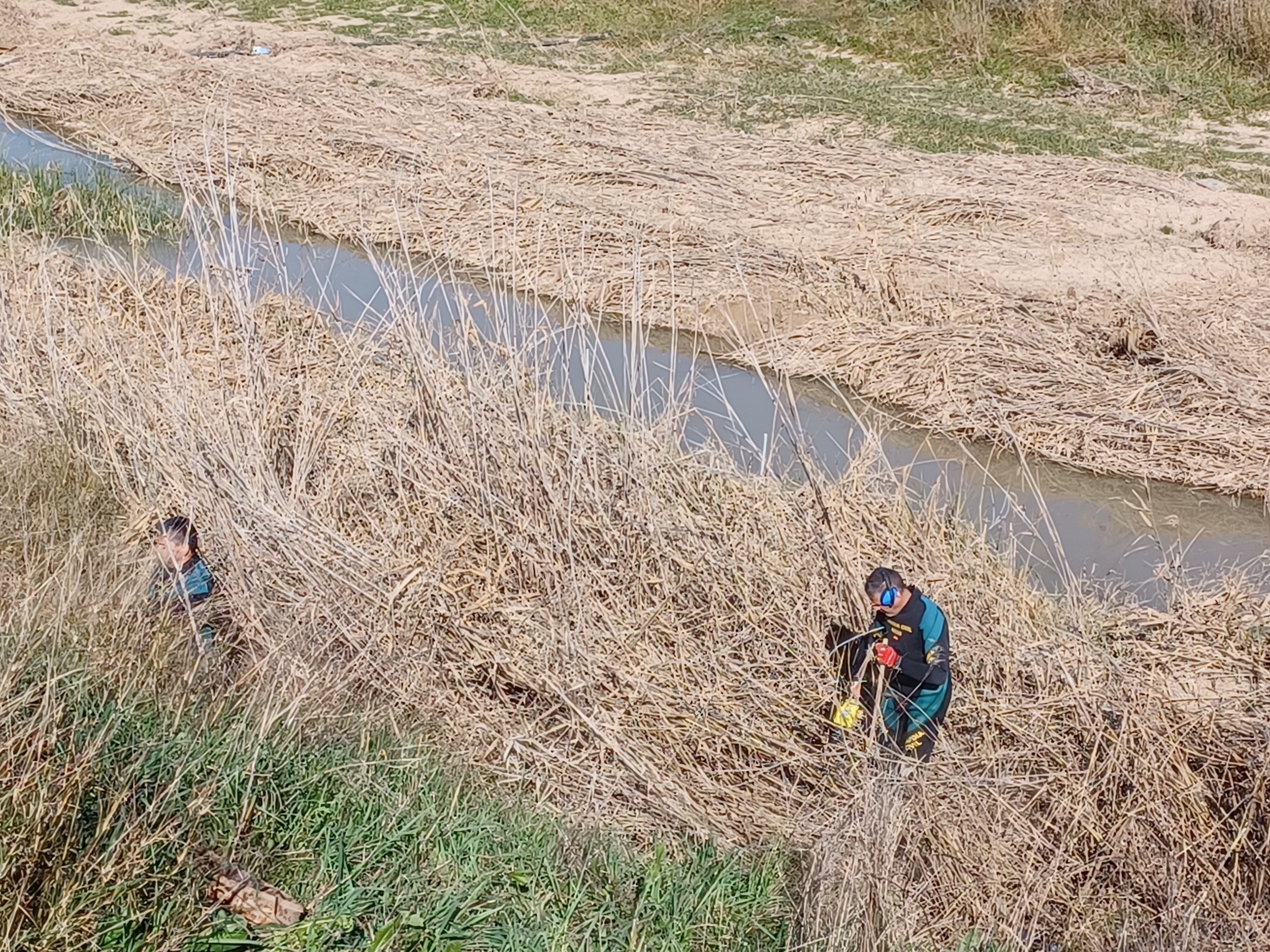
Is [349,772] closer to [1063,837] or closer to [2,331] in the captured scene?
[1063,837]

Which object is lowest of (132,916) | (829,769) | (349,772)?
(829,769)

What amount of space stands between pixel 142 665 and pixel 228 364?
4233 mm

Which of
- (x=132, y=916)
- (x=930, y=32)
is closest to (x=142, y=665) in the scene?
(x=132, y=916)

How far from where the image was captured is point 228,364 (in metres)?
8.26

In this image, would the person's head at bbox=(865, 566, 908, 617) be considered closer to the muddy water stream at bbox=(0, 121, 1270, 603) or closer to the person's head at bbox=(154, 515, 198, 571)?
the muddy water stream at bbox=(0, 121, 1270, 603)

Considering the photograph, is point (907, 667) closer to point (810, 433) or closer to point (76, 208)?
point (810, 433)

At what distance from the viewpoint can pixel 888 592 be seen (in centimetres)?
512

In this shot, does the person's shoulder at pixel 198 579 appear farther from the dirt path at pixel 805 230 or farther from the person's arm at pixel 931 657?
the person's arm at pixel 931 657

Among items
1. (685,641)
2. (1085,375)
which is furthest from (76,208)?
(685,641)

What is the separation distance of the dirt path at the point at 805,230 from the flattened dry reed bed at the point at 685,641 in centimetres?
80

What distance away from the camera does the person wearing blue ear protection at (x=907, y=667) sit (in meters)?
5.13

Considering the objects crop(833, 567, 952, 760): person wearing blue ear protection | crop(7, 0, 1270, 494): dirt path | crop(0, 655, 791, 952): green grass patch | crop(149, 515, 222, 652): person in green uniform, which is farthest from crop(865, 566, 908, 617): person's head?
crop(149, 515, 222, 652): person in green uniform

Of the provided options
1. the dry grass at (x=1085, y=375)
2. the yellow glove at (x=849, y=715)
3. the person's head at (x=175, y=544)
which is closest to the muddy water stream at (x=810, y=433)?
the dry grass at (x=1085, y=375)

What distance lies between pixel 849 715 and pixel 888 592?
1.50 ft
